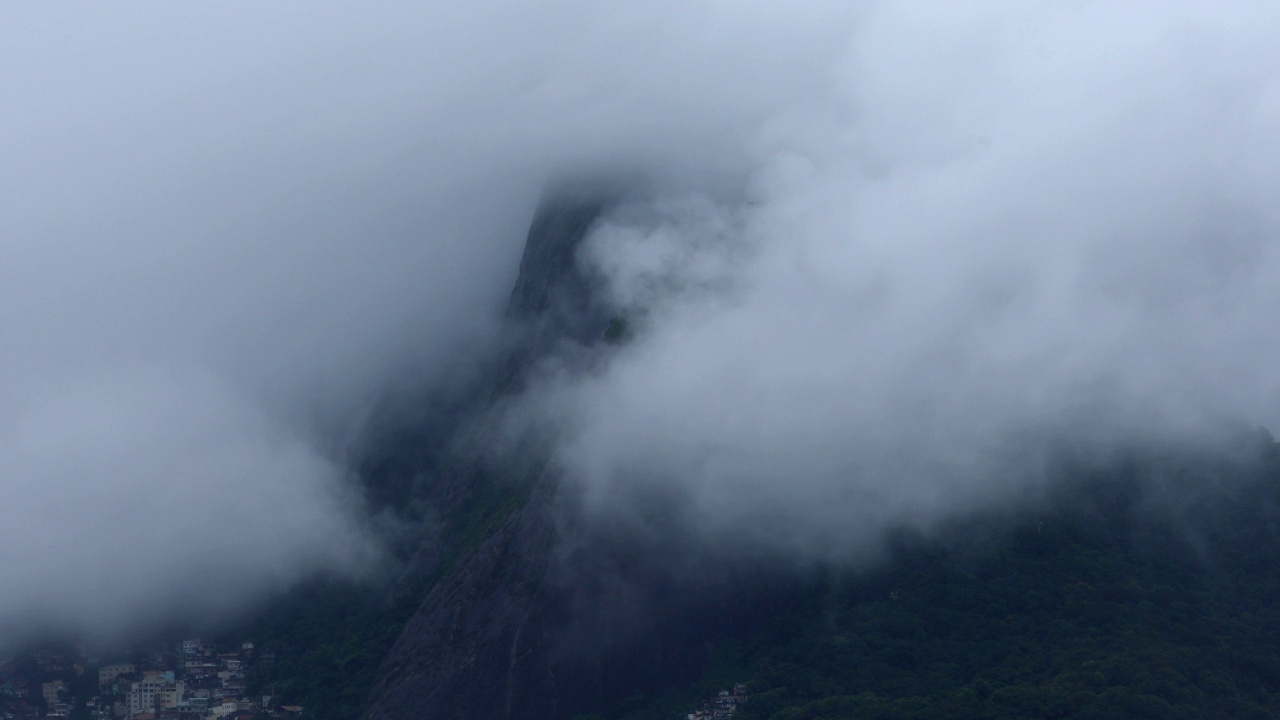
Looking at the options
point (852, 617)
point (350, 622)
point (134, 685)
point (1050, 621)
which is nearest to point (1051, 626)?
point (1050, 621)

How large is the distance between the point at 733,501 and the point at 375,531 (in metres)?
29.7

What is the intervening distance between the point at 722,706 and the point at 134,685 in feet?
140

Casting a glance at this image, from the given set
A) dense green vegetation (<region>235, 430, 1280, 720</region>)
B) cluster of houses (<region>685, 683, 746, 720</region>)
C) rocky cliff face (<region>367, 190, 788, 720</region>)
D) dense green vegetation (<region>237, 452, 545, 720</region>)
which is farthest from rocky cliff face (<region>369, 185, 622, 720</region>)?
cluster of houses (<region>685, 683, 746, 720</region>)

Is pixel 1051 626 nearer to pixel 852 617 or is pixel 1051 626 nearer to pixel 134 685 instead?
pixel 852 617

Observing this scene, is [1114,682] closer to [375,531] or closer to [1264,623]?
[1264,623]

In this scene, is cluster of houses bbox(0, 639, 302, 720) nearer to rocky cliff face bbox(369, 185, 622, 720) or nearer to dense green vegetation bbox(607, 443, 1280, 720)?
rocky cliff face bbox(369, 185, 622, 720)

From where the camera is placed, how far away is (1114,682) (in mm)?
91500

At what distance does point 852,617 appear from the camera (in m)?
107

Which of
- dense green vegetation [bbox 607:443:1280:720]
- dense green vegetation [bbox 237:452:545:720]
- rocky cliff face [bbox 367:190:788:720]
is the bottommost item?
dense green vegetation [bbox 607:443:1280:720]

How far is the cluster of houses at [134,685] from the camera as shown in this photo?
123 metres

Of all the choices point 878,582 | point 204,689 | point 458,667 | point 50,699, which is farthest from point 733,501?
point 50,699

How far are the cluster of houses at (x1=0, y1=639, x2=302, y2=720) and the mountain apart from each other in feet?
14.6

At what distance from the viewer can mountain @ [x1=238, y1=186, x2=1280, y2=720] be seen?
3740 inches

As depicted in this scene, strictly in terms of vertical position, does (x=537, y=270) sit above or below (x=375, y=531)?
above
